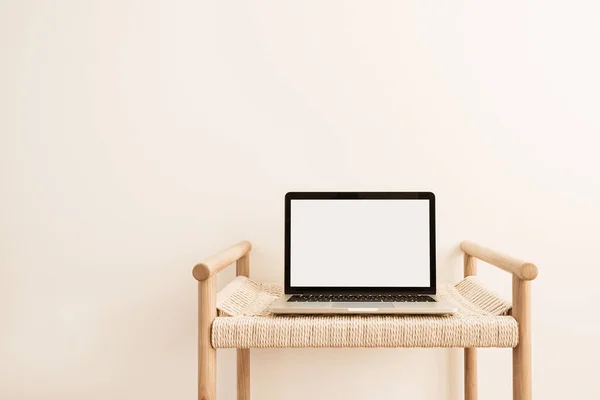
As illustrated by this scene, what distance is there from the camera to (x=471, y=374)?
1.12 metres

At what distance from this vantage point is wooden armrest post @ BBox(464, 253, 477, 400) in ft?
3.66

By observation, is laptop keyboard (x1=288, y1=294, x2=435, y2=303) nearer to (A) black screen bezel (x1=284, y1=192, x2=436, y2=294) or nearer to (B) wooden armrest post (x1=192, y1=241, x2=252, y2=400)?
(A) black screen bezel (x1=284, y1=192, x2=436, y2=294)

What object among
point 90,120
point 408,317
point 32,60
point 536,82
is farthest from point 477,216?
point 32,60

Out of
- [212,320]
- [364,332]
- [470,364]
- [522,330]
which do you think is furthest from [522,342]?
[212,320]

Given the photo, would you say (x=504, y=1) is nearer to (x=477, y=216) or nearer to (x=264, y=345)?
(x=477, y=216)

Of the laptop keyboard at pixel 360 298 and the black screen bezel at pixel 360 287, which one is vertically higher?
the black screen bezel at pixel 360 287

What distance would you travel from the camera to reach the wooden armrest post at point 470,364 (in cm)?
112

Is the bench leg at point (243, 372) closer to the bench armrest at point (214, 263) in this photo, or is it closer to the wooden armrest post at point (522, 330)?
the bench armrest at point (214, 263)

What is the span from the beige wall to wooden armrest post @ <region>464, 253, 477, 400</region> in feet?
0.14

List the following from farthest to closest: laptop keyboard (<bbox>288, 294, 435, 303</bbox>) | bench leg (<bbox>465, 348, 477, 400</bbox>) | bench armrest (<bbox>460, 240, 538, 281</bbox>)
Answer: bench leg (<bbox>465, 348, 477, 400</bbox>)
laptop keyboard (<bbox>288, 294, 435, 303</bbox>)
bench armrest (<bbox>460, 240, 538, 281</bbox>)

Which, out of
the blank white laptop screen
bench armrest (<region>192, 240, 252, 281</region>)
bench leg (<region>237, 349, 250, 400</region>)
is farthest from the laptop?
bench leg (<region>237, 349, 250, 400</region>)

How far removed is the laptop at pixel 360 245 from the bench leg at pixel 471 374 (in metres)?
0.26

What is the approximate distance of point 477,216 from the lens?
1.16 m

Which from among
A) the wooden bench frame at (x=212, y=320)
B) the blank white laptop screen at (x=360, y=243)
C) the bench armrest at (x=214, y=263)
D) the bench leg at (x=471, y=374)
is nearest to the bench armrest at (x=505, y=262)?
the wooden bench frame at (x=212, y=320)
